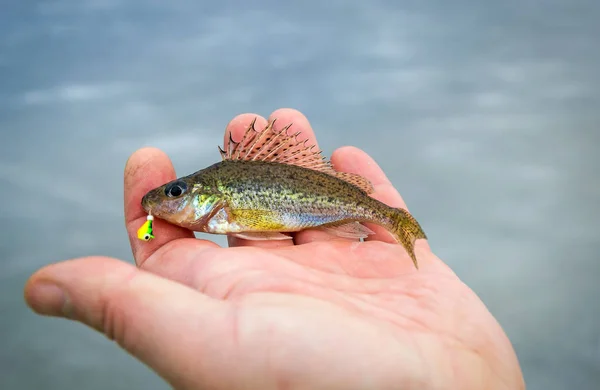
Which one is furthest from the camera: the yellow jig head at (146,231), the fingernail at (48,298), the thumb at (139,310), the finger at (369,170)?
the finger at (369,170)

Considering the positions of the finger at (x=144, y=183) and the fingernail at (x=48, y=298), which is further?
the finger at (x=144, y=183)

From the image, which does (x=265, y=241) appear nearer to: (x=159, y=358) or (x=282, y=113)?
(x=282, y=113)

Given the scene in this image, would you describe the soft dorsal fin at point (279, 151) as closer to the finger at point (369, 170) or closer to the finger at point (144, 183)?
the finger at point (369, 170)

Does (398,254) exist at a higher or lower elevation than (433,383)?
higher

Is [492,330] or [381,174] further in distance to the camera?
[381,174]

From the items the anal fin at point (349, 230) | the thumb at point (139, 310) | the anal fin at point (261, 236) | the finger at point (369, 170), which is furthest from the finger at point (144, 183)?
the finger at point (369, 170)

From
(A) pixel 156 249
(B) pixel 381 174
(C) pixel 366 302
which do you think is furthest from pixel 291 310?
(B) pixel 381 174

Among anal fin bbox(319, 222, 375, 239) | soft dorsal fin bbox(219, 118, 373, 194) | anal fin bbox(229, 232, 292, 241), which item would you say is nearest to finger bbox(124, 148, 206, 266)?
anal fin bbox(229, 232, 292, 241)
